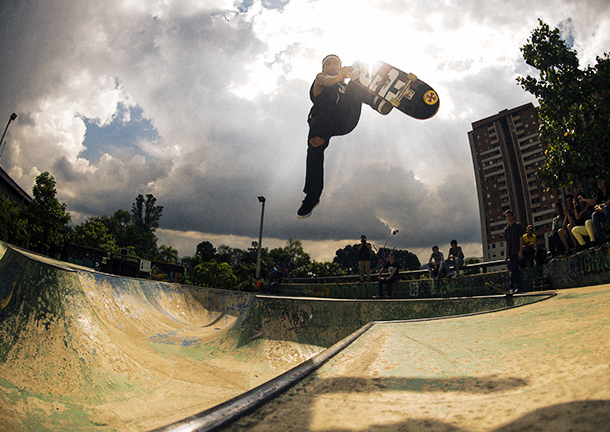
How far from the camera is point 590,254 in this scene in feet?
16.6

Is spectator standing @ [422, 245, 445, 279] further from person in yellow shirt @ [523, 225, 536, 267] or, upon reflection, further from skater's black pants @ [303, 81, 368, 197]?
skater's black pants @ [303, 81, 368, 197]

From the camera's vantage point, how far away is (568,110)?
27.9 feet

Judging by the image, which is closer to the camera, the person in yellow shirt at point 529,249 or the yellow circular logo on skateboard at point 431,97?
the person in yellow shirt at point 529,249

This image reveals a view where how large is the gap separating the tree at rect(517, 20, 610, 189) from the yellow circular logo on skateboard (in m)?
3.77

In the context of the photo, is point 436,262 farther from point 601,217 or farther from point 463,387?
point 463,387

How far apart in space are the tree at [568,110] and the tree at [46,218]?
29404 mm

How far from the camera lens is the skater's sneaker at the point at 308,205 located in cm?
783

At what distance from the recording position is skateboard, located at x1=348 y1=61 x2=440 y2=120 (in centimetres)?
790

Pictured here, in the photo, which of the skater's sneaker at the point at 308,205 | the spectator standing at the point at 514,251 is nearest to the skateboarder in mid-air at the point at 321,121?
the skater's sneaker at the point at 308,205

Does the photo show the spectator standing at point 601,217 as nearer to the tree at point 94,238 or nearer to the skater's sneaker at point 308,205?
the skater's sneaker at point 308,205

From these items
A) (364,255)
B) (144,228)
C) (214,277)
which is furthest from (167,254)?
(364,255)

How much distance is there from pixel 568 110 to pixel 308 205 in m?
8.13

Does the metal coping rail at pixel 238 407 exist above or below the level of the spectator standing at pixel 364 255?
below

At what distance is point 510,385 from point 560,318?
1561 millimetres
